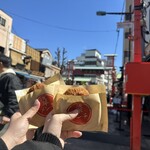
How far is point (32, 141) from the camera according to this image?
1163 millimetres

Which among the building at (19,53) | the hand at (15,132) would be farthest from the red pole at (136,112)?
the building at (19,53)

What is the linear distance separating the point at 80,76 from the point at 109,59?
27503mm

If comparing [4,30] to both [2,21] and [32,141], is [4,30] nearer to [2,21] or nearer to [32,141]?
[2,21]

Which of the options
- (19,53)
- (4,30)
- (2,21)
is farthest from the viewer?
(19,53)

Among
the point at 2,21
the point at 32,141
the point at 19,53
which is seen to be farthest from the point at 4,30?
the point at 32,141

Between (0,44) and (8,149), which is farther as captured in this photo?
(0,44)

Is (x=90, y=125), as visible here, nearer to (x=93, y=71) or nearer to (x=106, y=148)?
(x=106, y=148)

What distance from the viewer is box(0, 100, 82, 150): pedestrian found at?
1082 mm

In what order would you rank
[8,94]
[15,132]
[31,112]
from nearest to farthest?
[15,132] < [31,112] < [8,94]

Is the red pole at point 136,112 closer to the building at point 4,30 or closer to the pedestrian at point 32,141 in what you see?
the pedestrian at point 32,141

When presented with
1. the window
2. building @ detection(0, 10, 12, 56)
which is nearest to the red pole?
building @ detection(0, 10, 12, 56)

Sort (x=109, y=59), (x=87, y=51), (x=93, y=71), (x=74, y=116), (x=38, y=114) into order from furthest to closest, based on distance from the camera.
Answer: (x=87, y=51) → (x=93, y=71) → (x=109, y=59) → (x=38, y=114) → (x=74, y=116)

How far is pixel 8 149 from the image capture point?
3.37ft

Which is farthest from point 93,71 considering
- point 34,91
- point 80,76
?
point 34,91
